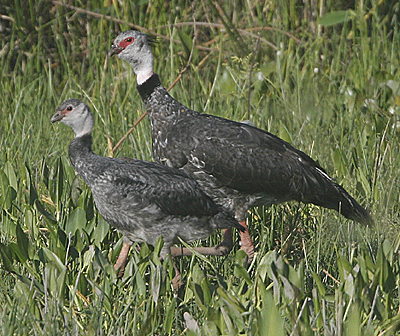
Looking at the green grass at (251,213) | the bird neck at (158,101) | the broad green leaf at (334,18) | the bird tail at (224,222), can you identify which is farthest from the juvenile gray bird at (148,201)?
the broad green leaf at (334,18)

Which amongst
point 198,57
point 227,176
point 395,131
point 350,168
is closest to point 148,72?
point 227,176

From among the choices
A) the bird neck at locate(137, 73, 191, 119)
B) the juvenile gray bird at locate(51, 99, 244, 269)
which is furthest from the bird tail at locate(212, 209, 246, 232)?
the bird neck at locate(137, 73, 191, 119)

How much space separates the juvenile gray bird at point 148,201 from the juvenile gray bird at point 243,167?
22 cm

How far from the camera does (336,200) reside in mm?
3885

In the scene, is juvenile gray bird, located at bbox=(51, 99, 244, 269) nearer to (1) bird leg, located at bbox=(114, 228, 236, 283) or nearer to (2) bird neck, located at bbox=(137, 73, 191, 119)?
(1) bird leg, located at bbox=(114, 228, 236, 283)

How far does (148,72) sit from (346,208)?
4.77ft

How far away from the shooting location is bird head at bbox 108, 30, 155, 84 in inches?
168

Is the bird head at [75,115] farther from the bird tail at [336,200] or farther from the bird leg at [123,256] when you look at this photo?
the bird tail at [336,200]

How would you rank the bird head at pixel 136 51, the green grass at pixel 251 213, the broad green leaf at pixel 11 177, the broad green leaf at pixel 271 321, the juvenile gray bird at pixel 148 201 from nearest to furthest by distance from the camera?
1. the broad green leaf at pixel 271 321
2. the green grass at pixel 251 213
3. the juvenile gray bird at pixel 148 201
4. the broad green leaf at pixel 11 177
5. the bird head at pixel 136 51

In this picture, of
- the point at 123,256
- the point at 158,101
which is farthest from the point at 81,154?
the point at 158,101

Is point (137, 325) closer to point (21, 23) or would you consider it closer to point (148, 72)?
point (148, 72)

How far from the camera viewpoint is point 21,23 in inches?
261

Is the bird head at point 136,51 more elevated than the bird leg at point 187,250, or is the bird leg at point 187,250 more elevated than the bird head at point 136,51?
the bird head at point 136,51

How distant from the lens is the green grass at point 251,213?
2674 mm
